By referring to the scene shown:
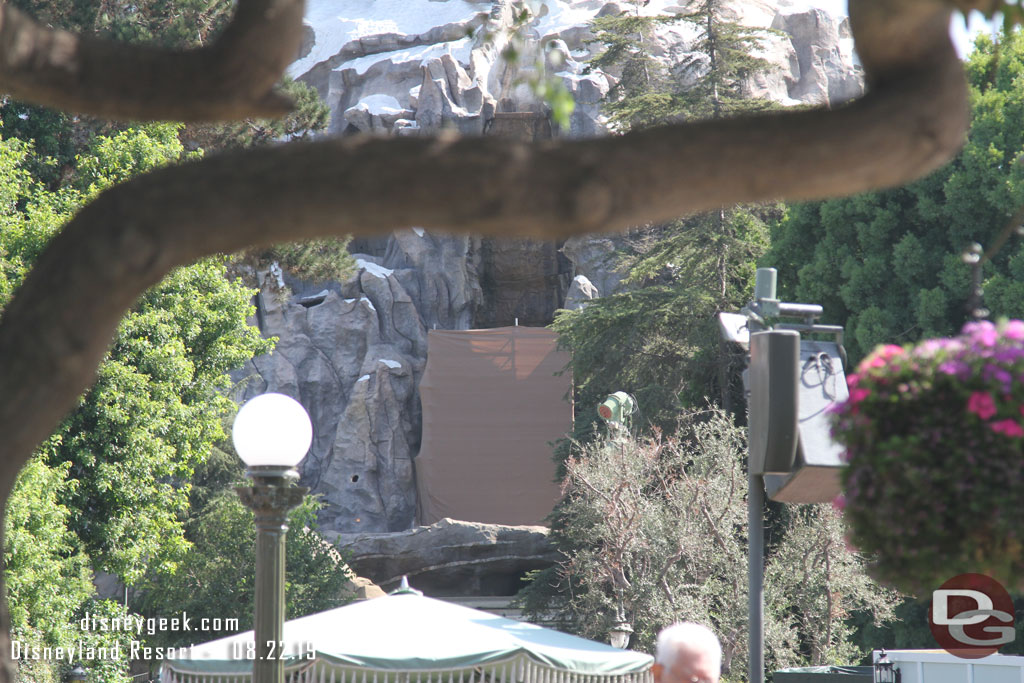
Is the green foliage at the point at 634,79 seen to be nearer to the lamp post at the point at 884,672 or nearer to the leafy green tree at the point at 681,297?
the leafy green tree at the point at 681,297

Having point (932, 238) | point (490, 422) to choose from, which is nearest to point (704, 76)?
point (932, 238)

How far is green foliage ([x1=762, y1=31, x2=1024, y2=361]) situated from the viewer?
664 inches

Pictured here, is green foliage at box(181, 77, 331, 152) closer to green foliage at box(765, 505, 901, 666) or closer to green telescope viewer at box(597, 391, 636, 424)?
green telescope viewer at box(597, 391, 636, 424)

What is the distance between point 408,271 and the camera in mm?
32062

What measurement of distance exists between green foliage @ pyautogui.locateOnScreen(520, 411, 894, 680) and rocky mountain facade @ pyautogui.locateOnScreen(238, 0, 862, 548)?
11800mm

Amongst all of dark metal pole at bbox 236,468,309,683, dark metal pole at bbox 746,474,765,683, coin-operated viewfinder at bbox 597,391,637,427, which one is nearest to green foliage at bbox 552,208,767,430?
coin-operated viewfinder at bbox 597,391,637,427

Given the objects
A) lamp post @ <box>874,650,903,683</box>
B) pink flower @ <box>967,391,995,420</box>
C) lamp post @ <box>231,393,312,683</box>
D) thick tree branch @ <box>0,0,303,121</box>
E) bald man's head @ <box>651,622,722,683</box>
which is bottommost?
lamp post @ <box>874,650,903,683</box>

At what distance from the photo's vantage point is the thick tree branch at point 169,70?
1.74 m

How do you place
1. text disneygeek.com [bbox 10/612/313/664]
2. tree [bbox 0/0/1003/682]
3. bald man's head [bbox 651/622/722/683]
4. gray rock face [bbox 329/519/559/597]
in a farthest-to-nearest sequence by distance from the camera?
1. gray rock face [bbox 329/519/559/597]
2. text disneygeek.com [bbox 10/612/313/664]
3. bald man's head [bbox 651/622/722/683]
4. tree [bbox 0/0/1003/682]

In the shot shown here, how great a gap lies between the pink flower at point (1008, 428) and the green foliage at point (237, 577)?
17420 millimetres

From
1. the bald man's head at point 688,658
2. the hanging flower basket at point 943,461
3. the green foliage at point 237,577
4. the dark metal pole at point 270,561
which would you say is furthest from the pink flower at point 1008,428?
the green foliage at point 237,577

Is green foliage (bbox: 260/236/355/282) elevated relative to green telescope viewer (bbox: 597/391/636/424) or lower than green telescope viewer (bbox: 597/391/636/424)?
elevated

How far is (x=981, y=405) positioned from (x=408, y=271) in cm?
3046

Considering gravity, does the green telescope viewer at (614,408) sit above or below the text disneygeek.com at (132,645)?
above
